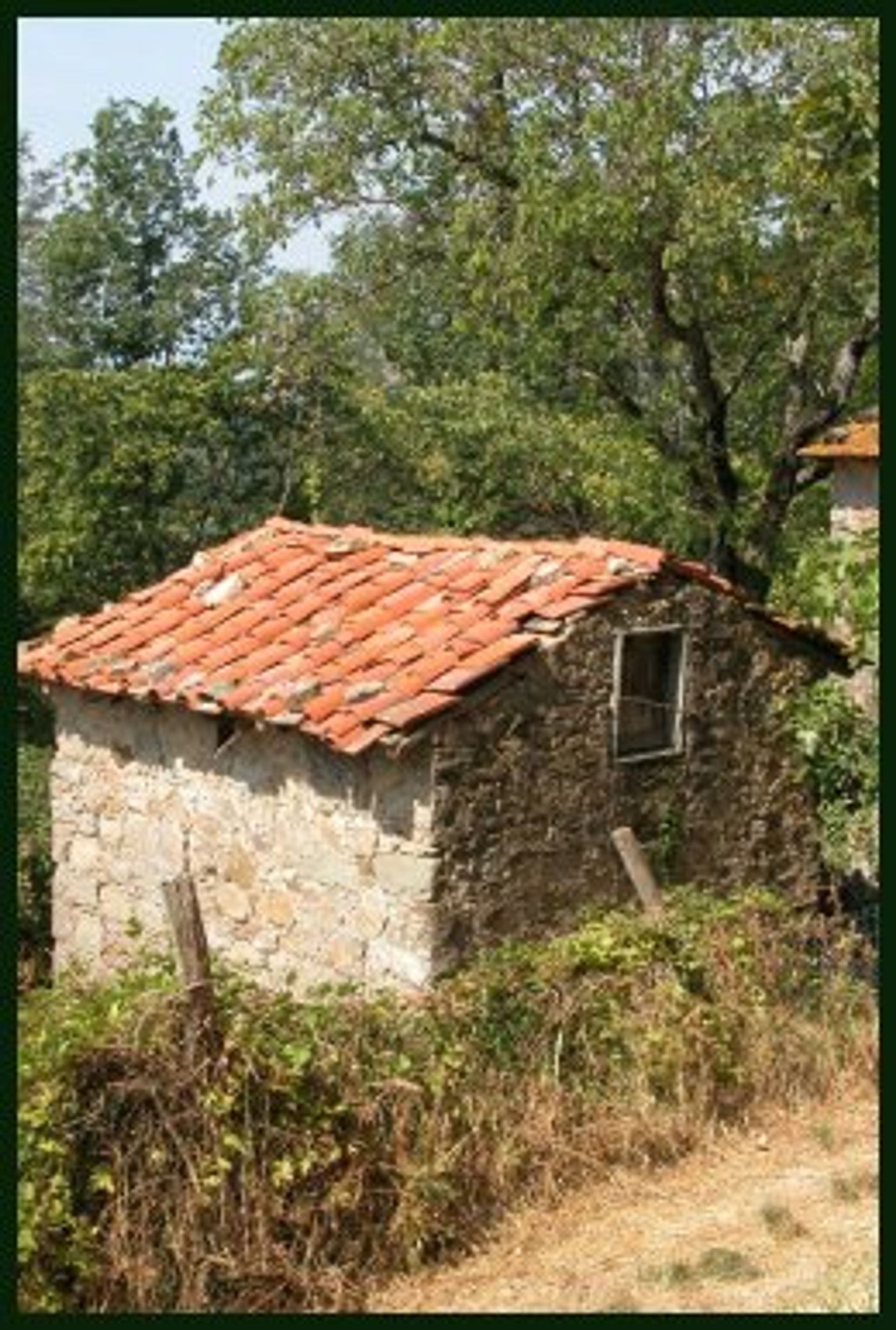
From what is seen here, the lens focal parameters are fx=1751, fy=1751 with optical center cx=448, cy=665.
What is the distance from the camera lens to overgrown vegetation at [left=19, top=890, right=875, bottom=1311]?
21.4 ft

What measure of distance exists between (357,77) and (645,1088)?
1136 cm

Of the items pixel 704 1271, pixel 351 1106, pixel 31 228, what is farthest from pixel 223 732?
pixel 31 228

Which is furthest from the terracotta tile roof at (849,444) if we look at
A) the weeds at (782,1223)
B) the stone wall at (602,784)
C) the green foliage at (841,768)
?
the weeds at (782,1223)

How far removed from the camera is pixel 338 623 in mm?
10773

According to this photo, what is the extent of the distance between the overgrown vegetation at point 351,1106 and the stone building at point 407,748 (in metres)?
0.87

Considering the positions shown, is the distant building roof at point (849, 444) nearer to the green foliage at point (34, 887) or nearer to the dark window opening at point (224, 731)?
the dark window opening at point (224, 731)

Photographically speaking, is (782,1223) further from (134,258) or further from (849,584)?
(134,258)

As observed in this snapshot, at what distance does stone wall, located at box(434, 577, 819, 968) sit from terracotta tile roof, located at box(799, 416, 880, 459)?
453 centimetres

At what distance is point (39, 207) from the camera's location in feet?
136

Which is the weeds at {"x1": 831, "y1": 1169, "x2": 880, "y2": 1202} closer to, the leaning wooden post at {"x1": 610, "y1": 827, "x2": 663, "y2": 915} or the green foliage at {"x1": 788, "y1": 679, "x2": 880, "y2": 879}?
the leaning wooden post at {"x1": 610, "y1": 827, "x2": 663, "y2": 915}

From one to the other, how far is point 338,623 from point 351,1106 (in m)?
4.15

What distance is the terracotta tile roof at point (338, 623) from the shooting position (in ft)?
31.4
